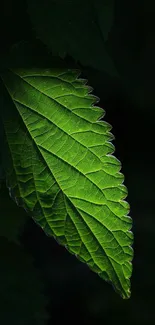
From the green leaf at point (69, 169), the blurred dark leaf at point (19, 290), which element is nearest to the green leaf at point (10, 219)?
the blurred dark leaf at point (19, 290)

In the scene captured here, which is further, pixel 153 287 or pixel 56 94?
pixel 153 287

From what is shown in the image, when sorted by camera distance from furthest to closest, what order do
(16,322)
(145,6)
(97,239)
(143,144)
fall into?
(143,144) → (145,6) → (16,322) → (97,239)

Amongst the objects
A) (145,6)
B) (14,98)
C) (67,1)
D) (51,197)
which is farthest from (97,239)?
(145,6)

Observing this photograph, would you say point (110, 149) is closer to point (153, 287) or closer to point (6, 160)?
point (6, 160)

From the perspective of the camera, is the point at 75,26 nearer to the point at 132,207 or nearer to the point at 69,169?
the point at 69,169

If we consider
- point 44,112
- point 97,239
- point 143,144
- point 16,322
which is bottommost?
point 143,144

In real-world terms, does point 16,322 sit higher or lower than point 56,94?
lower

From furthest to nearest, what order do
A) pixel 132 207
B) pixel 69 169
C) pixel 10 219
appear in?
pixel 132 207 < pixel 10 219 < pixel 69 169

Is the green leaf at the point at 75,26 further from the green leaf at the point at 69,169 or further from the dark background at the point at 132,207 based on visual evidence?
the dark background at the point at 132,207

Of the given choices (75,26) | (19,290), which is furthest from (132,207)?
(75,26)
